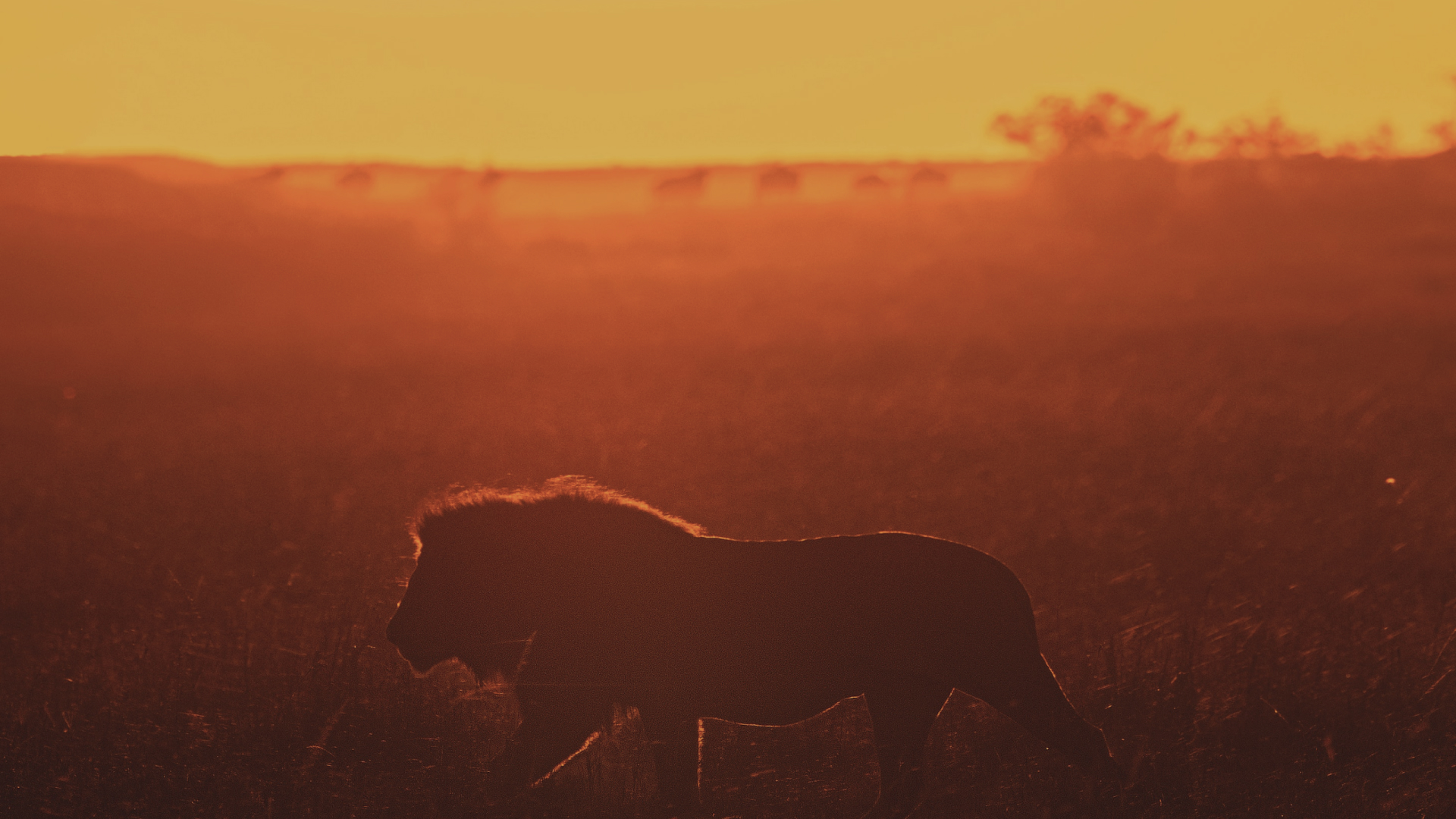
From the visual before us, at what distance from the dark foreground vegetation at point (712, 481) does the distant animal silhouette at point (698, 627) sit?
394 millimetres

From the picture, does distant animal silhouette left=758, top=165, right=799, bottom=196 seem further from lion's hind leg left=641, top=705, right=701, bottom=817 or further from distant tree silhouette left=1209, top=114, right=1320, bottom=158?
lion's hind leg left=641, top=705, right=701, bottom=817

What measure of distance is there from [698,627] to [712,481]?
212 inches

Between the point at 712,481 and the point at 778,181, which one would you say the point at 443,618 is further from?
the point at 778,181

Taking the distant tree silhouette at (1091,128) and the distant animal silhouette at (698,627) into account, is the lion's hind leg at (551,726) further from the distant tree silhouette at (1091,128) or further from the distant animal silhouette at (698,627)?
the distant tree silhouette at (1091,128)

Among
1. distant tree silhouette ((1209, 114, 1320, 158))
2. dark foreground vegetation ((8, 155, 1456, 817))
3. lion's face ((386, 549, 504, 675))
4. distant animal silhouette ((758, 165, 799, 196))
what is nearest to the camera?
lion's face ((386, 549, 504, 675))

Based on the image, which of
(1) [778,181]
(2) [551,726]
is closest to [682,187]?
(1) [778,181]

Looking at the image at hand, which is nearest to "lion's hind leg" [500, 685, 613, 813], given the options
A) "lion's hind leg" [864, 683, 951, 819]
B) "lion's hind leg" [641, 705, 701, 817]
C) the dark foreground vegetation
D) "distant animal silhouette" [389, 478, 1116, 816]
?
"distant animal silhouette" [389, 478, 1116, 816]

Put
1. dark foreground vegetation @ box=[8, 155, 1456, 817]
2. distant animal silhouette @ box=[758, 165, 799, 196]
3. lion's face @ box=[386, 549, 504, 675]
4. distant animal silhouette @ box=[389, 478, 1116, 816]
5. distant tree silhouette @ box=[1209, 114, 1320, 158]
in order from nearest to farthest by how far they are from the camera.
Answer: distant animal silhouette @ box=[389, 478, 1116, 816], lion's face @ box=[386, 549, 504, 675], dark foreground vegetation @ box=[8, 155, 1456, 817], distant tree silhouette @ box=[1209, 114, 1320, 158], distant animal silhouette @ box=[758, 165, 799, 196]

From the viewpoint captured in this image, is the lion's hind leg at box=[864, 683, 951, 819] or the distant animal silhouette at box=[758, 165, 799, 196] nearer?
the lion's hind leg at box=[864, 683, 951, 819]

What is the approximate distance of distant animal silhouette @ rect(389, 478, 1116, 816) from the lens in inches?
119

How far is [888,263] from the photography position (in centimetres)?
2862

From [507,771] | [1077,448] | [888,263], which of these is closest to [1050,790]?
[507,771]

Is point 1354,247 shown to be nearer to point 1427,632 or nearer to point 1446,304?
point 1446,304

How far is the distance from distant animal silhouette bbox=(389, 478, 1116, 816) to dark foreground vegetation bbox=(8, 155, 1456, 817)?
0.39m
